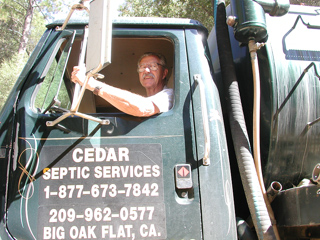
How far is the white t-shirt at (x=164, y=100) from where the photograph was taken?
2.11m

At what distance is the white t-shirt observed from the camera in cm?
211

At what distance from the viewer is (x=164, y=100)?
7.05 ft

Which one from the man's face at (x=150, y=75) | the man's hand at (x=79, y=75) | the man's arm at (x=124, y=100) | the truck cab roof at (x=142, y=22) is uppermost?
the truck cab roof at (x=142, y=22)

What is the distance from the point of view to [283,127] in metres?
2.16

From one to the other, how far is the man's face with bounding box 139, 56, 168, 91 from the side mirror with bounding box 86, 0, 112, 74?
853 mm

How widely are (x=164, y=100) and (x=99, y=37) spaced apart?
0.67m

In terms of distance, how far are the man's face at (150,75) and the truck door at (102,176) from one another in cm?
57

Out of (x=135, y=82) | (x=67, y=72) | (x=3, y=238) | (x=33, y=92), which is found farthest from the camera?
(x=135, y=82)

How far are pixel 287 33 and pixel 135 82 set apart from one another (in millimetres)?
1534

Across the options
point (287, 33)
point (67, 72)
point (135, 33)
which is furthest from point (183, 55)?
point (67, 72)

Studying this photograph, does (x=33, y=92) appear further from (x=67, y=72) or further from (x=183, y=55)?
(x=183, y=55)

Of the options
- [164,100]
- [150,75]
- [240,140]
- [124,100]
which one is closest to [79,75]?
[124,100]

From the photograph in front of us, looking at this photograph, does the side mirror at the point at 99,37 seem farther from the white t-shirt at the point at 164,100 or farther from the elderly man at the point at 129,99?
the white t-shirt at the point at 164,100

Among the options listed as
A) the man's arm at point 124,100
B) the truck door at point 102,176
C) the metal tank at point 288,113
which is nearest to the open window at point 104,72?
the truck door at point 102,176
